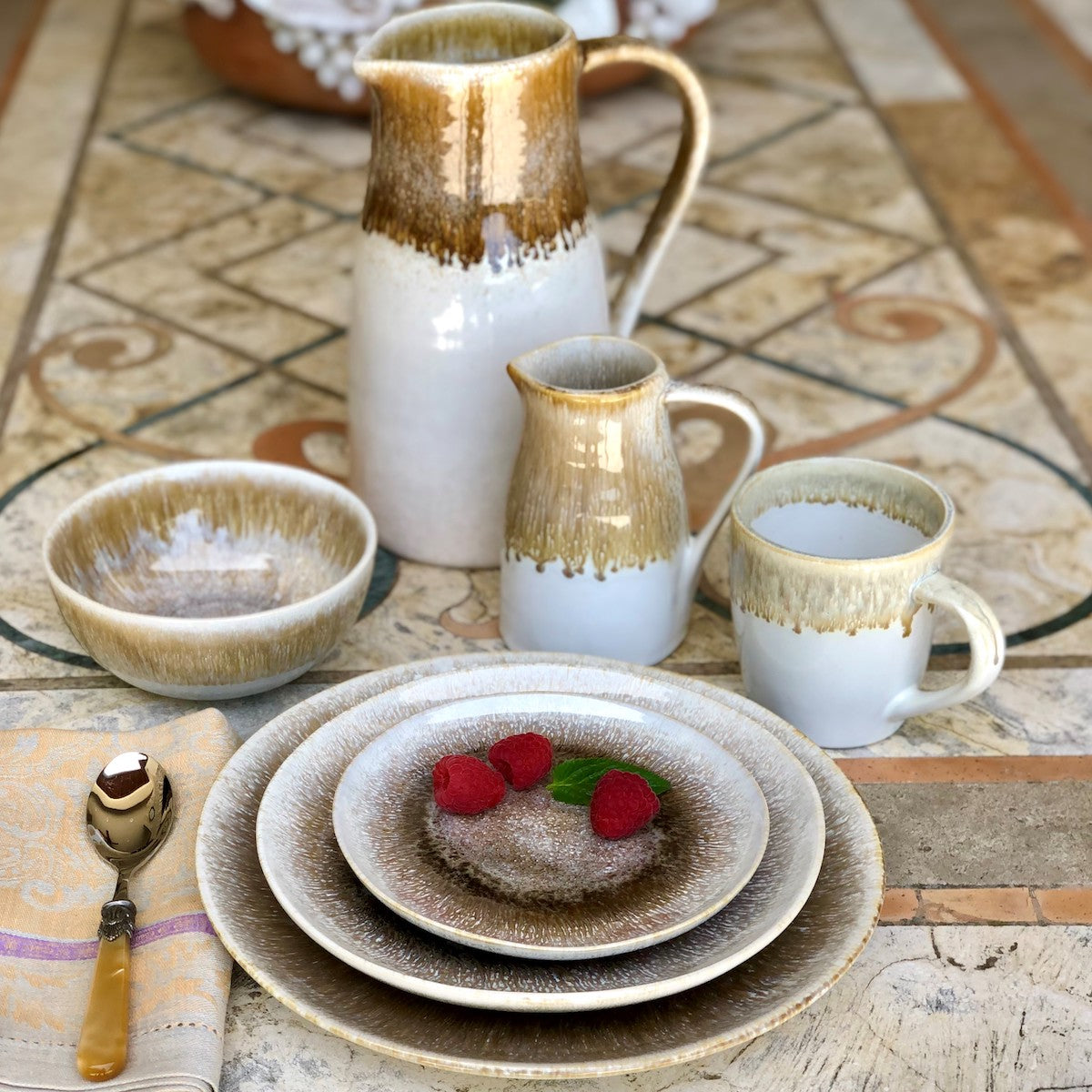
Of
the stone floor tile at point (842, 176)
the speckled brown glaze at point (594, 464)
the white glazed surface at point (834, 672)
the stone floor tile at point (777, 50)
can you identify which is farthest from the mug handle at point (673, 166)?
the stone floor tile at point (777, 50)

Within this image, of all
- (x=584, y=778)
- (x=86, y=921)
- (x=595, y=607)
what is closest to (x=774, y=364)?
(x=595, y=607)

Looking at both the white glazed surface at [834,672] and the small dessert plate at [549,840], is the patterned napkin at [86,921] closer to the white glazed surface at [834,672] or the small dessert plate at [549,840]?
the small dessert plate at [549,840]

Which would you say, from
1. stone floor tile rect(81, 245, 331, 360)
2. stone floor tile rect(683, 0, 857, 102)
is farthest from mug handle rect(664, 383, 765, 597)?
stone floor tile rect(683, 0, 857, 102)

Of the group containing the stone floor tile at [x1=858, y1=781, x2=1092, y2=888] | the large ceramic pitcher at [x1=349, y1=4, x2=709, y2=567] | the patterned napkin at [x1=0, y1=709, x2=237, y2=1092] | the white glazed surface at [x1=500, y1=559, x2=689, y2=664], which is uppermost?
the large ceramic pitcher at [x1=349, y1=4, x2=709, y2=567]

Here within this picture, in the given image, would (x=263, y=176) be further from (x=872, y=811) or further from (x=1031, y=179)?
(x=872, y=811)

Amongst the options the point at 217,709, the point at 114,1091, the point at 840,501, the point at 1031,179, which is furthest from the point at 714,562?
the point at 1031,179

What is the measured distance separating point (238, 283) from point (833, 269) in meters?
0.51

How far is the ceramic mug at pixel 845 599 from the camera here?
2.13ft

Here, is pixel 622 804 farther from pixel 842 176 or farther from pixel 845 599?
pixel 842 176

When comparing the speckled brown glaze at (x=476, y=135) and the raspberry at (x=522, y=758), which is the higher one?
the speckled brown glaze at (x=476, y=135)

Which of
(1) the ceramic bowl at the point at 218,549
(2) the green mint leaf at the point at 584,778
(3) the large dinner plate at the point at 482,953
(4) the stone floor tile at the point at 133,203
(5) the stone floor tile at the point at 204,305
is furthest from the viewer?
(4) the stone floor tile at the point at 133,203

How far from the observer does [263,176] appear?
1.44m

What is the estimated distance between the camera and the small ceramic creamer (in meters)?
0.69

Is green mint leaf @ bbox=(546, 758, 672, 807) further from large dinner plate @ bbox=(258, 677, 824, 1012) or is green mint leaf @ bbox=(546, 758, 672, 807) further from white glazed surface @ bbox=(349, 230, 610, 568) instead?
white glazed surface @ bbox=(349, 230, 610, 568)
